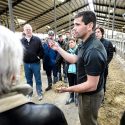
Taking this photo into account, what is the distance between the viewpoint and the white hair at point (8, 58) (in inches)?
49.3

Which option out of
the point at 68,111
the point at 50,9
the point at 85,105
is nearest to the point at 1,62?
the point at 85,105

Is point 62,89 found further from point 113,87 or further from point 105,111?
point 113,87

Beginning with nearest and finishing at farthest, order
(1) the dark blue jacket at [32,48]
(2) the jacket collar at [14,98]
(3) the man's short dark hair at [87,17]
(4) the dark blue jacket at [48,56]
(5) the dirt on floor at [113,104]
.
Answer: (2) the jacket collar at [14,98]
(3) the man's short dark hair at [87,17]
(5) the dirt on floor at [113,104]
(1) the dark blue jacket at [32,48]
(4) the dark blue jacket at [48,56]

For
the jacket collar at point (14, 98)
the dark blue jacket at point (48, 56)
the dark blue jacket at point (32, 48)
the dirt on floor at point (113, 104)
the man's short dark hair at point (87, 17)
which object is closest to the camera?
the jacket collar at point (14, 98)

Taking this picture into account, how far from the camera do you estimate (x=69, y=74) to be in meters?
6.02

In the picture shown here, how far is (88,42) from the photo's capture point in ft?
9.22

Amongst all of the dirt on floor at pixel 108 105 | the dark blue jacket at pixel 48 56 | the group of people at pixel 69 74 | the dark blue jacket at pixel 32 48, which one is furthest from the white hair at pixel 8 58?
the dark blue jacket at pixel 48 56

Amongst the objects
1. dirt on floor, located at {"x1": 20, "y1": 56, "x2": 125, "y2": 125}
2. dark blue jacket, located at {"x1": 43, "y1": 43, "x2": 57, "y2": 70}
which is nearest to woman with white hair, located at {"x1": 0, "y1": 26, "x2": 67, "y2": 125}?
dirt on floor, located at {"x1": 20, "y1": 56, "x2": 125, "y2": 125}

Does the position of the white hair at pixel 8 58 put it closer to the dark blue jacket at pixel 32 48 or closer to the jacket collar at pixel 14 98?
the jacket collar at pixel 14 98

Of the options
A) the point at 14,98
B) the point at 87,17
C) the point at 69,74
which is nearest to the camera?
the point at 14,98

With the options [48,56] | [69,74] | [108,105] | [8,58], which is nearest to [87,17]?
[8,58]

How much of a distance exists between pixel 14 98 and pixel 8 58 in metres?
0.18

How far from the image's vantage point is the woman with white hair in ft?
4.08

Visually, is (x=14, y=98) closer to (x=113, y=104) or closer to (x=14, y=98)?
(x=14, y=98)
